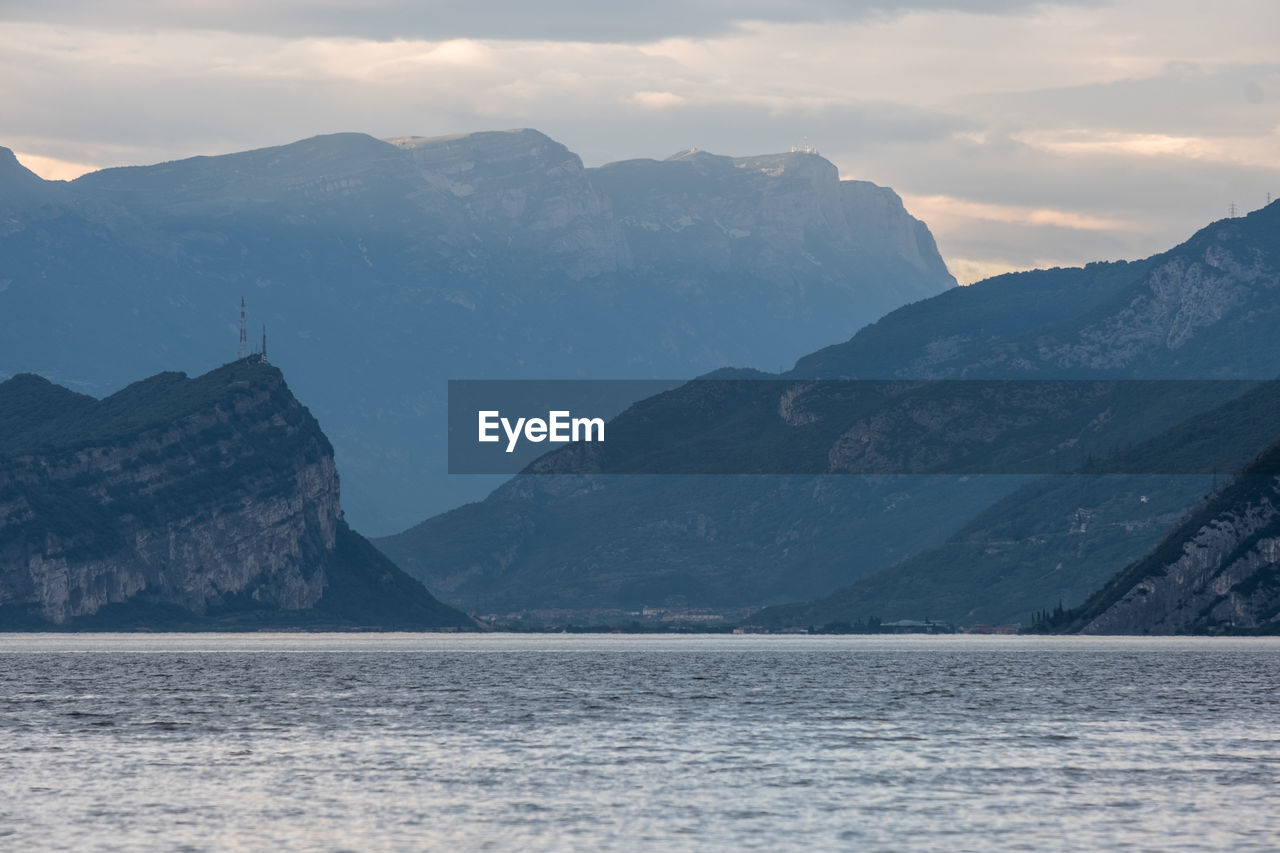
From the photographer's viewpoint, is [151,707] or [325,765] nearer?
[325,765]

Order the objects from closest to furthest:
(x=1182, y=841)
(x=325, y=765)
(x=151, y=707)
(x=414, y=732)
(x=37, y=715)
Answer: (x=1182, y=841) < (x=325, y=765) < (x=414, y=732) < (x=37, y=715) < (x=151, y=707)

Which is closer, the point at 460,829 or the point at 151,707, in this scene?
the point at 460,829

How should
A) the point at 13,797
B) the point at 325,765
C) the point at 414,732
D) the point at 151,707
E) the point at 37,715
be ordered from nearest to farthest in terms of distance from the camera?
the point at 13,797 → the point at 325,765 → the point at 414,732 → the point at 37,715 → the point at 151,707

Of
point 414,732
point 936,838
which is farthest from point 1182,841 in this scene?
point 414,732

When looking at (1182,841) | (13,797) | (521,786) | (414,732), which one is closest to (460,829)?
(521,786)

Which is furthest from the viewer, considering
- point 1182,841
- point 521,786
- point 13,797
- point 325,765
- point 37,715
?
point 37,715

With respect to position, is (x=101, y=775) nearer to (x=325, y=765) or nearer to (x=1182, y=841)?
(x=325, y=765)

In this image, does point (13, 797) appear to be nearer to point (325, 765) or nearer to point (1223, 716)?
point (325, 765)

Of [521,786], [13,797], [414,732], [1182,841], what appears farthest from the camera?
[414,732]
